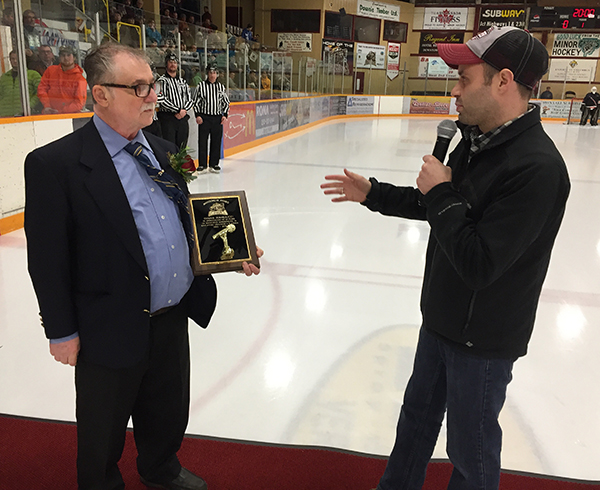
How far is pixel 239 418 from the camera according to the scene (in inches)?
87.4

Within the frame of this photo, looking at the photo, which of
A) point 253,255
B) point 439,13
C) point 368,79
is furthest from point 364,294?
point 439,13

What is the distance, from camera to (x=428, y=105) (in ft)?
79.9

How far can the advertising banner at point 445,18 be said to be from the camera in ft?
87.6

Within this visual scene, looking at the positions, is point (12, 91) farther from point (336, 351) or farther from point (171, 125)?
point (336, 351)

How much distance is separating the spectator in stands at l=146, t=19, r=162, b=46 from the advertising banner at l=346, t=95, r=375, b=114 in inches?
616

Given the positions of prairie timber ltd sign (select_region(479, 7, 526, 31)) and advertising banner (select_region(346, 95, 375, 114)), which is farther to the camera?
prairie timber ltd sign (select_region(479, 7, 526, 31))

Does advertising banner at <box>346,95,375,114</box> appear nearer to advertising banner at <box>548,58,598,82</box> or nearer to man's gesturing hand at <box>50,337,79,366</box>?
advertising banner at <box>548,58,598,82</box>

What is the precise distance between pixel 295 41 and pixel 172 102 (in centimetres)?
1924

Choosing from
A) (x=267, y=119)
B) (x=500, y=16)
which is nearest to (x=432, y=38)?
(x=500, y=16)

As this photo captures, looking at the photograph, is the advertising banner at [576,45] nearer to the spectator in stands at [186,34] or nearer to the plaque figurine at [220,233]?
the spectator in stands at [186,34]

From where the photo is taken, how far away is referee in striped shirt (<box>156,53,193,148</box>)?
724cm

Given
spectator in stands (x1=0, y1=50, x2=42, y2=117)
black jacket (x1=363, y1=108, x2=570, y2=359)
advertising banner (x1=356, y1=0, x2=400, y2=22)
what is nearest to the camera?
black jacket (x1=363, y1=108, x2=570, y2=359)

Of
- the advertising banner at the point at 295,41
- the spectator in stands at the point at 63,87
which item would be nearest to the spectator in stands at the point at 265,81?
the spectator in stands at the point at 63,87

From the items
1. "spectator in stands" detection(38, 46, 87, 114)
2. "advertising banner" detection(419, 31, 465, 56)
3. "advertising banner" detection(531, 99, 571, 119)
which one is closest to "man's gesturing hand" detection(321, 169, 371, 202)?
"spectator in stands" detection(38, 46, 87, 114)
